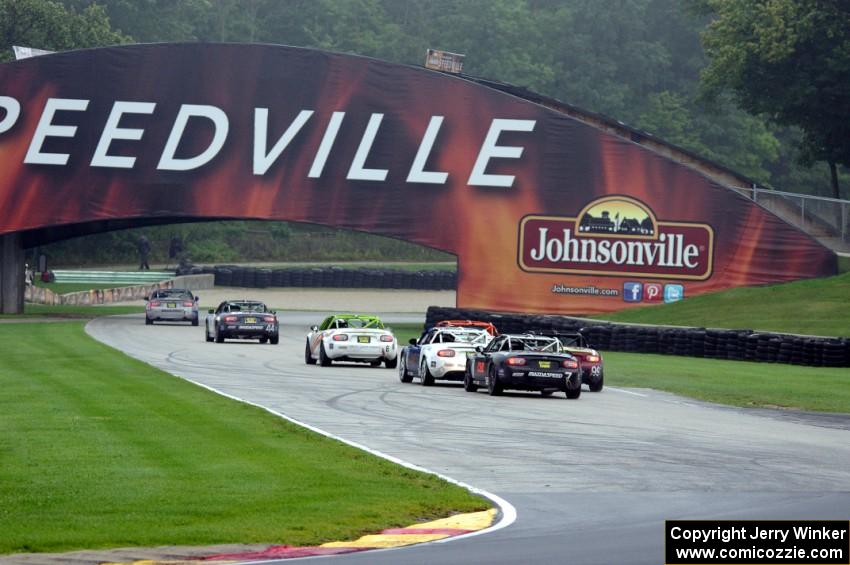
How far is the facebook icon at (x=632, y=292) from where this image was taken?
5812 cm

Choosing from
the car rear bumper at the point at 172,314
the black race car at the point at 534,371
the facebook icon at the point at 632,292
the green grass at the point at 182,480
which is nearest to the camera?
the green grass at the point at 182,480

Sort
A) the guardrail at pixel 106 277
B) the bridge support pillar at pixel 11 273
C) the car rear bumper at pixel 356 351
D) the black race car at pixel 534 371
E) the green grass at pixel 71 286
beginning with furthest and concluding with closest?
the guardrail at pixel 106 277
the green grass at pixel 71 286
the bridge support pillar at pixel 11 273
the car rear bumper at pixel 356 351
the black race car at pixel 534 371

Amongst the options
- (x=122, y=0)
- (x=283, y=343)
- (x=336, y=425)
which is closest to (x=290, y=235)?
(x=122, y=0)

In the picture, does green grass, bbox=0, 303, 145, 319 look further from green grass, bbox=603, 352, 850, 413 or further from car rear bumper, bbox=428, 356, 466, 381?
car rear bumper, bbox=428, 356, 466, 381

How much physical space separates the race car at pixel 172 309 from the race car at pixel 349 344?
837 inches

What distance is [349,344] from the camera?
34969mm

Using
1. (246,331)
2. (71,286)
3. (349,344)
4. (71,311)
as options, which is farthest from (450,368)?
(71,286)

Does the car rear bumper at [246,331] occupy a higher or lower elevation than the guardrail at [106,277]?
lower

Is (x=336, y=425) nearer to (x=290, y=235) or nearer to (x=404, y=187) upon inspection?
(x=404, y=187)

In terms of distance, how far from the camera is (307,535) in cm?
1209

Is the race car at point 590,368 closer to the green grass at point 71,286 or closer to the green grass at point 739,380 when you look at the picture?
the green grass at point 739,380

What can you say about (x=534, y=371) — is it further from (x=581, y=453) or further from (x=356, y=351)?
(x=581, y=453)

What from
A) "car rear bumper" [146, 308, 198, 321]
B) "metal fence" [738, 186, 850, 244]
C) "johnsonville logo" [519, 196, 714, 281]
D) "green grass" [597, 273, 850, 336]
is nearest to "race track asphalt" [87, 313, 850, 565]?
"green grass" [597, 273, 850, 336]

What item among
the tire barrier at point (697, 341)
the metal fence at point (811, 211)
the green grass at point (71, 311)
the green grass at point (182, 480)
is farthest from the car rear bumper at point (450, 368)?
the green grass at point (71, 311)
